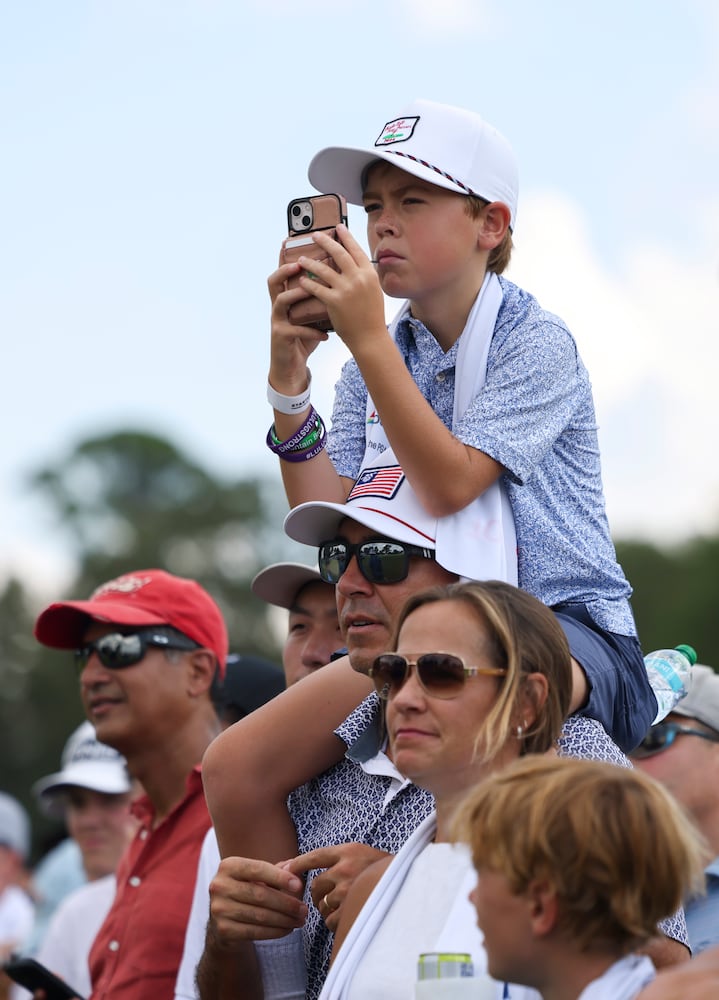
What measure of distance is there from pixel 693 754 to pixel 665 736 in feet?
0.37

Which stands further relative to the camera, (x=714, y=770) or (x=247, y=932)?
(x=714, y=770)

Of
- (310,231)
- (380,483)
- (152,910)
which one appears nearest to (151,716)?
(152,910)

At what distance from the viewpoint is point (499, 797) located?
7.95 ft

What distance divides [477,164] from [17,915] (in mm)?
6315

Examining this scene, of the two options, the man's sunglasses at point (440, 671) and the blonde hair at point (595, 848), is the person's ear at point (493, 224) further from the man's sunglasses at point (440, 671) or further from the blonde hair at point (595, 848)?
the blonde hair at point (595, 848)

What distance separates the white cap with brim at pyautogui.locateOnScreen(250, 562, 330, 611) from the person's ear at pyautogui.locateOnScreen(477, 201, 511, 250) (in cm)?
143

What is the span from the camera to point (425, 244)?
3.77 metres

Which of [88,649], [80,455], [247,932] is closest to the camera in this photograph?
[247,932]

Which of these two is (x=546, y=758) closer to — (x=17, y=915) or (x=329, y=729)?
(x=329, y=729)

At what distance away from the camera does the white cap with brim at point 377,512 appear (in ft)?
11.6

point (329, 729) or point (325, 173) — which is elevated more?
point (325, 173)

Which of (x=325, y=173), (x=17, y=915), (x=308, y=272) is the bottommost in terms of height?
(x=17, y=915)

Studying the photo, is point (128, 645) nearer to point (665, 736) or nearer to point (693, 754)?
point (665, 736)

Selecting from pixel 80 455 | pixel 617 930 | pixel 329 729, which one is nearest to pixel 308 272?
pixel 329 729
